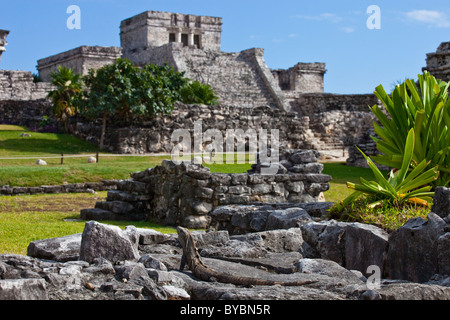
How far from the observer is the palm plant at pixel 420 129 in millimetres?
7234

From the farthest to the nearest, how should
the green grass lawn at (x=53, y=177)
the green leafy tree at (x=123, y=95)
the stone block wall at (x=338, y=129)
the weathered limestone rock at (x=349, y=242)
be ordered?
the stone block wall at (x=338, y=129) → the green leafy tree at (x=123, y=95) → the green grass lawn at (x=53, y=177) → the weathered limestone rock at (x=349, y=242)

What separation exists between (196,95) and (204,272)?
24413mm

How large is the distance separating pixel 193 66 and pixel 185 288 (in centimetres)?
3171

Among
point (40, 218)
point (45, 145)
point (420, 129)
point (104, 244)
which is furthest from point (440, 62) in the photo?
point (104, 244)

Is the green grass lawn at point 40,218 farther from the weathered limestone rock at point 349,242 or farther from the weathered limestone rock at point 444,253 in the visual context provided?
the weathered limestone rock at point 444,253

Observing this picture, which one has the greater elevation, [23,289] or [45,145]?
[45,145]

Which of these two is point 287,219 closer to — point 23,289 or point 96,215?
point 23,289

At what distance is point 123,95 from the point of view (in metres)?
22.4

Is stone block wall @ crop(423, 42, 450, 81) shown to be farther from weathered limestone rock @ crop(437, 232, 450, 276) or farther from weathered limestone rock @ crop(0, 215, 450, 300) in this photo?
weathered limestone rock @ crop(437, 232, 450, 276)

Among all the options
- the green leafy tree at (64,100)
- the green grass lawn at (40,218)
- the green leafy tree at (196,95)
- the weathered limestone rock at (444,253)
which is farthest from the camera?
the green leafy tree at (196,95)

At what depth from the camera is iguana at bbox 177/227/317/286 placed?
14.7 feet

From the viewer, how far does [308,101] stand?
35.6 m

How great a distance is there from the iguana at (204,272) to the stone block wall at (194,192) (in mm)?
5803

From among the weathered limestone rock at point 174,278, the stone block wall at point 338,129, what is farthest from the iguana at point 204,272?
the stone block wall at point 338,129
